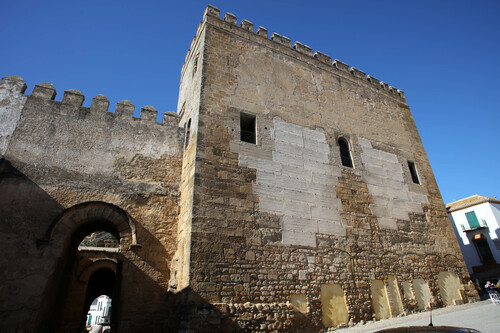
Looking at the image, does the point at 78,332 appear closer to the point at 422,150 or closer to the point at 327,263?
the point at 327,263

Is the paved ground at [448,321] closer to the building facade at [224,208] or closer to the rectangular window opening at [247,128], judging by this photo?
the building facade at [224,208]

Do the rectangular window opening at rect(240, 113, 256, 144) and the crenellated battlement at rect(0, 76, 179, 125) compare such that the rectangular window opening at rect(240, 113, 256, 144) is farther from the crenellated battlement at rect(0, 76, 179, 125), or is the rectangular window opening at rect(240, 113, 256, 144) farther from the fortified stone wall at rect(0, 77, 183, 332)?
the crenellated battlement at rect(0, 76, 179, 125)

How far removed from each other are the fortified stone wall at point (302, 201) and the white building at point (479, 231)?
11.5 m

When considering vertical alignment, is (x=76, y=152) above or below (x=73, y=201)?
→ above

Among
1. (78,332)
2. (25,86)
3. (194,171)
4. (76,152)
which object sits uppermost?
(25,86)

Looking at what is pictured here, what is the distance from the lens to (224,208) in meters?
5.98

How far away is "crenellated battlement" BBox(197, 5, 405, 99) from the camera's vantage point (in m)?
8.48

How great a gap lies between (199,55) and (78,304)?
8.73m

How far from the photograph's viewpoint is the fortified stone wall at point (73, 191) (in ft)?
17.5

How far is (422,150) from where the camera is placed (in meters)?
10.7

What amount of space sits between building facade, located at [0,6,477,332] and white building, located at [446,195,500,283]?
38.2 feet

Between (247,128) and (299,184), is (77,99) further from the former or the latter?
(299,184)

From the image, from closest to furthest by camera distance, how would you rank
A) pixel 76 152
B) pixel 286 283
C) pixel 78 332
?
1. pixel 286 283
2. pixel 76 152
3. pixel 78 332

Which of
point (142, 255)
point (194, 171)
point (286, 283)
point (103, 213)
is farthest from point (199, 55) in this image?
point (286, 283)
